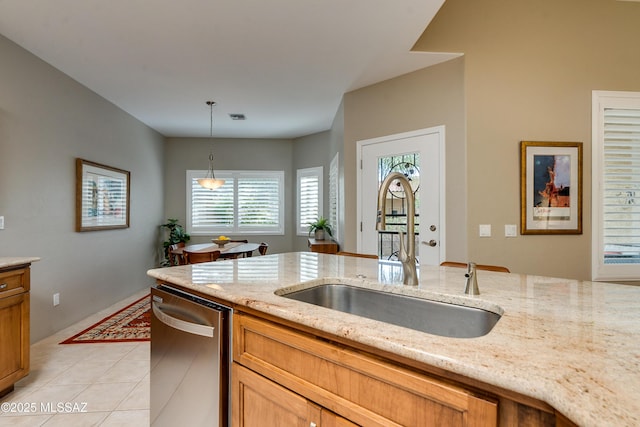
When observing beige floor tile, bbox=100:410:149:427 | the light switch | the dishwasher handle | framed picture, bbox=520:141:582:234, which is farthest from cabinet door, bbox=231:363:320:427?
framed picture, bbox=520:141:582:234

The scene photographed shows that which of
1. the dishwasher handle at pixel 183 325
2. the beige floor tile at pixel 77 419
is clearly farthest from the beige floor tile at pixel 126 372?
the dishwasher handle at pixel 183 325

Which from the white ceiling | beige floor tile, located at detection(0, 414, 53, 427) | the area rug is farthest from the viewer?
the area rug

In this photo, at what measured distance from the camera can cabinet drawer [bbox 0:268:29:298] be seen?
6.68 ft

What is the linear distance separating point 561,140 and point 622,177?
2.10 feet

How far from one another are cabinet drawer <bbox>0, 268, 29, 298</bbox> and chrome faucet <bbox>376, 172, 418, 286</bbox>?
2.38m

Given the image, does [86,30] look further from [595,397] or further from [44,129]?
[595,397]

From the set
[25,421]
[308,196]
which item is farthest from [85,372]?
[308,196]

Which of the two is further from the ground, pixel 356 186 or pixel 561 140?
pixel 561 140

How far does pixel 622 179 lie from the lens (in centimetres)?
286

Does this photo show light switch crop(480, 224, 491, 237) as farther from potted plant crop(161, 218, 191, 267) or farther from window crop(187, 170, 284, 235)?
potted plant crop(161, 218, 191, 267)

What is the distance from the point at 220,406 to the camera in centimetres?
120

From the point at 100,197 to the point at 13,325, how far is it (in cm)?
225

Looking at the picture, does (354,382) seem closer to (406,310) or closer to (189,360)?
(406,310)

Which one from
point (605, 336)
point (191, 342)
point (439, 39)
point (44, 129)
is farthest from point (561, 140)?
point (44, 129)
